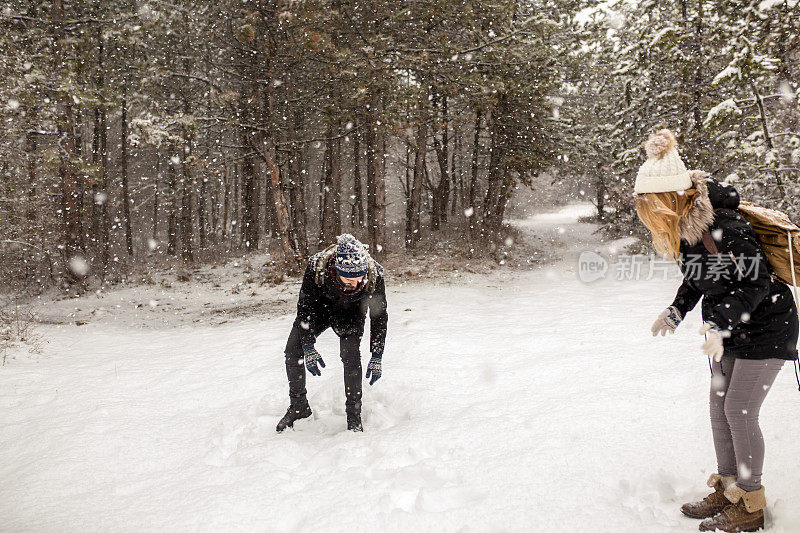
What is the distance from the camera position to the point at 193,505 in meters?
3.33

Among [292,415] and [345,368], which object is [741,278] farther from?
[292,415]

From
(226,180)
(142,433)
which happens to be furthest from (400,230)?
(142,433)

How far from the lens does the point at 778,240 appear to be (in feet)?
8.55

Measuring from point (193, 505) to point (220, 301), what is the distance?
31.8 ft

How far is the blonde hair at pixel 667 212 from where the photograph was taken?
2.65 meters

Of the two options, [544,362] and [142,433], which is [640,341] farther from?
[142,433]

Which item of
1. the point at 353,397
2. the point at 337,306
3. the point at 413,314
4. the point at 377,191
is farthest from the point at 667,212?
the point at 377,191

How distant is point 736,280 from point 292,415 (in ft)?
12.6

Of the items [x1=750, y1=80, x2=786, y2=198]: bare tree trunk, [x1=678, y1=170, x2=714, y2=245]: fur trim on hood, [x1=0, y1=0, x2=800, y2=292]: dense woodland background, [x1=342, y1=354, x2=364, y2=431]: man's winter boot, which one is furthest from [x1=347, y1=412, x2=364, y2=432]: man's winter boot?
[x1=750, y1=80, x2=786, y2=198]: bare tree trunk

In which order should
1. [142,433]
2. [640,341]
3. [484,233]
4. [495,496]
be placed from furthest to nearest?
[484,233], [640,341], [142,433], [495,496]

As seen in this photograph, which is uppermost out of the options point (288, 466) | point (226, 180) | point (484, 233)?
point (226, 180)

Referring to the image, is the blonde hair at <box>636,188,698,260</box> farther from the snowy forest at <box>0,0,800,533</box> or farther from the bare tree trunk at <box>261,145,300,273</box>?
the bare tree trunk at <box>261,145,300,273</box>

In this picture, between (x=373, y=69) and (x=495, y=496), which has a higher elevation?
(x=373, y=69)

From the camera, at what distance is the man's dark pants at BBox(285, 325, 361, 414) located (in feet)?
14.1
